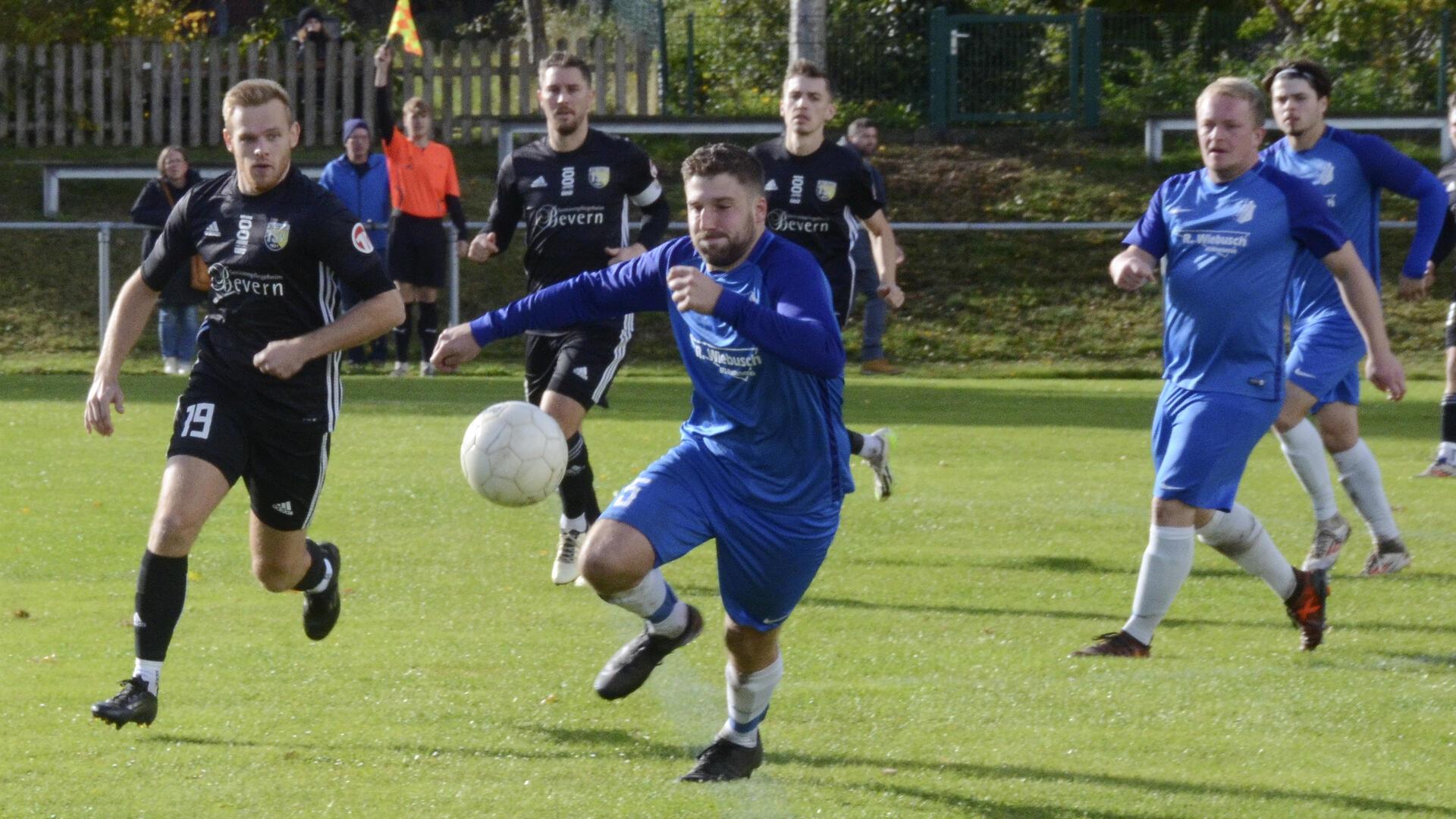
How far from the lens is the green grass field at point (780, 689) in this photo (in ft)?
16.5

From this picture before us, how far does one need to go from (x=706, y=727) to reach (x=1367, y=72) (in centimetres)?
2109

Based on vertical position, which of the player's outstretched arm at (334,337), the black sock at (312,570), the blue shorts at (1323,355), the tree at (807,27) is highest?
the tree at (807,27)

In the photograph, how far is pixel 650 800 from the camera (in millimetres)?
4922

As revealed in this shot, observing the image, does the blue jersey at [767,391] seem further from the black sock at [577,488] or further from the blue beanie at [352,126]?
the blue beanie at [352,126]

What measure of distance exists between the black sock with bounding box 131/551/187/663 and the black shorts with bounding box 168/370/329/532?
358mm

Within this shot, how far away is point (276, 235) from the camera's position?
19.3 ft

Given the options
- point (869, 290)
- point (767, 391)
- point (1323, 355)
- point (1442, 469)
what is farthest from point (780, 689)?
point (869, 290)

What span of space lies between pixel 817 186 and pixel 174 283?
27.8 ft

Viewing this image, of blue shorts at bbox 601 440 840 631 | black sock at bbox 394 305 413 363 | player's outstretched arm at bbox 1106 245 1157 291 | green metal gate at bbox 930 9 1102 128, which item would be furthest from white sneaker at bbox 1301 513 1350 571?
green metal gate at bbox 930 9 1102 128

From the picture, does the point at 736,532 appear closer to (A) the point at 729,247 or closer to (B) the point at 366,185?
(A) the point at 729,247

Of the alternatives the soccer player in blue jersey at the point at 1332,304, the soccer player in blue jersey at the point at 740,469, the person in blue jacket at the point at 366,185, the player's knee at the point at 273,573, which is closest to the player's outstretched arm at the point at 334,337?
the soccer player in blue jersey at the point at 740,469

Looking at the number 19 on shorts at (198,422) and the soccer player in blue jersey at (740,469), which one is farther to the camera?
the number 19 on shorts at (198,422)

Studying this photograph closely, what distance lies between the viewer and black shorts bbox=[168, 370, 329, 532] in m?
5.82

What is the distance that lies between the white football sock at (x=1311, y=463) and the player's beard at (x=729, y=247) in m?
3.75
